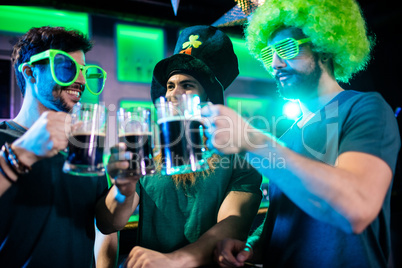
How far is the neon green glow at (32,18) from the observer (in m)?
3.97

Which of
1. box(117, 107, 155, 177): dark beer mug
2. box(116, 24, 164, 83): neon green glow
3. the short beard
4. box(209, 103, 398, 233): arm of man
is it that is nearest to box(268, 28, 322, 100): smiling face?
the short beard

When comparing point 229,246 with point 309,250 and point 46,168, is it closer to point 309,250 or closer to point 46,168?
point 309,250

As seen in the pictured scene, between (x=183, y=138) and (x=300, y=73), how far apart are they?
815 millimetres

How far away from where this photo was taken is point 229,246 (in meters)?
1.32

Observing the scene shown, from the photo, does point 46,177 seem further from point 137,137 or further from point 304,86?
point 304,86

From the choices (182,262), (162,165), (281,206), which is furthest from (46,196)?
(281,206)

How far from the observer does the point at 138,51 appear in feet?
15.9

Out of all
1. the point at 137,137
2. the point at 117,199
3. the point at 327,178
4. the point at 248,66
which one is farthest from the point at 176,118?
the point at 248,66

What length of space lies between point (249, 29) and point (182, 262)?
1.74 metres

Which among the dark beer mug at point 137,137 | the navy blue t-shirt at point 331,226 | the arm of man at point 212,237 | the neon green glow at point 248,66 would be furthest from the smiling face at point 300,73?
the neon green glow at point 248,66

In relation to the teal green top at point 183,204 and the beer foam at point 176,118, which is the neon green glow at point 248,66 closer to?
the teal green top at point 183,204

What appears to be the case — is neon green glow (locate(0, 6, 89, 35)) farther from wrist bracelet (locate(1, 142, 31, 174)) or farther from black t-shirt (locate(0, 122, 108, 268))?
wrist bracelet (locate(1, 142, 31, 174))

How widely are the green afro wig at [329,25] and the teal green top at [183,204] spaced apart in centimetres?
90

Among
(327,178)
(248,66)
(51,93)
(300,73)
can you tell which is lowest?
(327,178)
